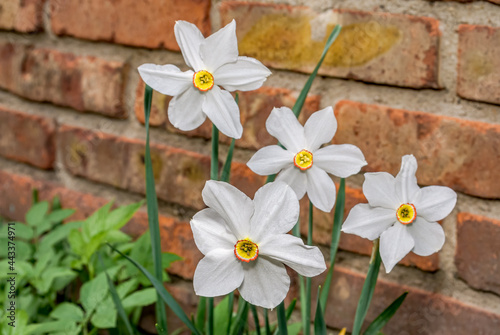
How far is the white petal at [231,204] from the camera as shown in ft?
1.39

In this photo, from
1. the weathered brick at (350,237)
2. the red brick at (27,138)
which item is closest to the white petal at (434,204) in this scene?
the weathered brick at (350,237)

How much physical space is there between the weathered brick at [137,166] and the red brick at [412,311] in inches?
6.1

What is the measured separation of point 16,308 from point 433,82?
0.52m

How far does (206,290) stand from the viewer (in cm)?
42

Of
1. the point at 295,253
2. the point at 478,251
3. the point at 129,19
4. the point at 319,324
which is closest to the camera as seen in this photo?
the point at 295,253

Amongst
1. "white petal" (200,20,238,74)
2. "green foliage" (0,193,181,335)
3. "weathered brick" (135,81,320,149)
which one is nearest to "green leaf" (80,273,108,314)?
"green foliage" (0,193,181,335)

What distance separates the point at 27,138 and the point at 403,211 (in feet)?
2.27

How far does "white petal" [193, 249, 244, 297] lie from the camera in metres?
0.42

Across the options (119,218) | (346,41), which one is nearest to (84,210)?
(119,218)

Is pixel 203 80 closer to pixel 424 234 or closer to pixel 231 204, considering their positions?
pixel 231 204

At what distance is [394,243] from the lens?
1.51ft

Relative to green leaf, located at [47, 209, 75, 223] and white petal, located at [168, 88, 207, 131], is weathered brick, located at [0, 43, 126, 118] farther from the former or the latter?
white petal, located at [168, 88, 207, 131]

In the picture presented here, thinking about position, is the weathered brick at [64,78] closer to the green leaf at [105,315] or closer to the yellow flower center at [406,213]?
the green leaf at [105,315]

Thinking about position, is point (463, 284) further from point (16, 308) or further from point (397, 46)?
point (16, 308)
